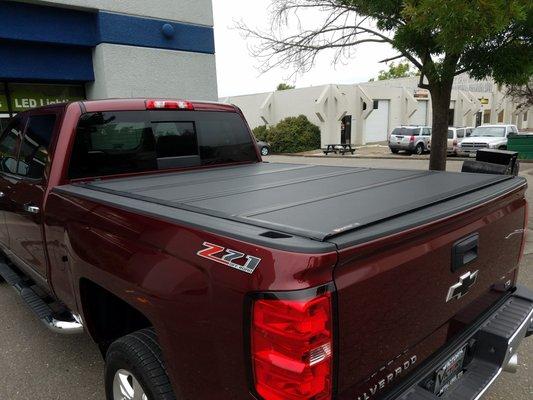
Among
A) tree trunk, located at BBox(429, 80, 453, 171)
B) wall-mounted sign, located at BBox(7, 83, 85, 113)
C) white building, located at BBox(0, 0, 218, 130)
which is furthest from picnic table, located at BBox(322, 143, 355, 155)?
tree trunk, located at BBox(429, 80, 453, 171)

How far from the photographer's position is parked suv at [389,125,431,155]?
917 inches

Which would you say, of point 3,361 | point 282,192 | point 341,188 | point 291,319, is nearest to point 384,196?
point 341,188

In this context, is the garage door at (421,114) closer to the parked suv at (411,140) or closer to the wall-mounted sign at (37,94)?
the parked suv at (411,140)

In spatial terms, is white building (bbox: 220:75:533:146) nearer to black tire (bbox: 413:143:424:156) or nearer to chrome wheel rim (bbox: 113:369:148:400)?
black tire (bbox: 413:143:424:156)

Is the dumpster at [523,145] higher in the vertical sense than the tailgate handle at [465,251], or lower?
lower

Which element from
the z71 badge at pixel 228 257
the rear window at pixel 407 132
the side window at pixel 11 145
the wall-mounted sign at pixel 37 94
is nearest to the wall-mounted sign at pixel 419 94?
the rear window at pixel 407 132

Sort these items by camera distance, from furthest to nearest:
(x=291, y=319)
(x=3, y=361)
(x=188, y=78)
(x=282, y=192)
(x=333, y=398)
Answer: (x=188, y=78), (x=3, y=361), (x=282, y=192), (x=333, y=398), (x=291, y=319)

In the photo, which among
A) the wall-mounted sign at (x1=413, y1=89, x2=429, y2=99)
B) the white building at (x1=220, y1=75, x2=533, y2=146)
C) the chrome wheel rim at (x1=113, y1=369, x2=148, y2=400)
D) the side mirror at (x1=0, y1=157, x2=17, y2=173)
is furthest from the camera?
the wall-mounted sign at (x1=413, y1=89, x2=429, y2=99)

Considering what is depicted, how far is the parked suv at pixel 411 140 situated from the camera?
23281 millimetres

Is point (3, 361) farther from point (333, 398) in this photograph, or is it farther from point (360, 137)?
point (360, 137)

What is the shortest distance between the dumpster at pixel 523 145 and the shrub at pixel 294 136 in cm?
1469

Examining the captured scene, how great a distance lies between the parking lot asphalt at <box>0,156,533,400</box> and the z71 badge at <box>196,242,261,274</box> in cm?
197

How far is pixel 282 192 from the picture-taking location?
247 cm

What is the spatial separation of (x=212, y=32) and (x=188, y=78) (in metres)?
1.39
